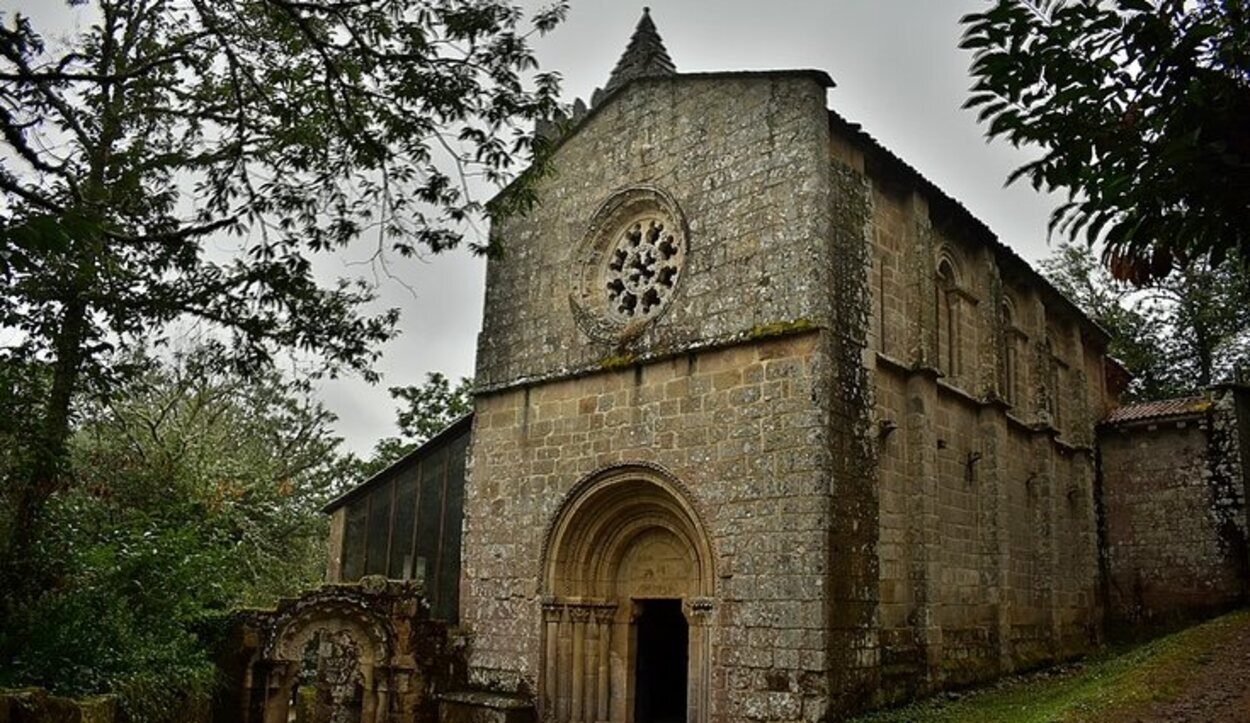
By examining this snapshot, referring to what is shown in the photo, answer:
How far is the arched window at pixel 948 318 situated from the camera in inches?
557

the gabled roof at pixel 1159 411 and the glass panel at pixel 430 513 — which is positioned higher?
the gabled roof at pixel 1159 411

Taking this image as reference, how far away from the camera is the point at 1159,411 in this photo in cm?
1992

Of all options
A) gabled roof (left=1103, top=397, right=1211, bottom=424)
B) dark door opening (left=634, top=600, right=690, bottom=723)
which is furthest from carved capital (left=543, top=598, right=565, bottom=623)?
gabled roof (left=1103, top=397, right=1211, bottom=424)

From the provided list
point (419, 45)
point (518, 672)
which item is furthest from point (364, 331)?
point (518, 672)

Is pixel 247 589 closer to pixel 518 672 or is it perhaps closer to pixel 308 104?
pixel 518 672

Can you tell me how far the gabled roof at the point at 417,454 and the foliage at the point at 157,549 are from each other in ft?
6.44

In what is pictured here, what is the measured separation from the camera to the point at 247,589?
738 inches

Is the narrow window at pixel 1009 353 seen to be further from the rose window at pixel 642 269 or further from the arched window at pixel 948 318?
the rose window at pixel 642 269

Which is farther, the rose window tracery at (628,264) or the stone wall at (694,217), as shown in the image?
the rose window tracery at (628,264)

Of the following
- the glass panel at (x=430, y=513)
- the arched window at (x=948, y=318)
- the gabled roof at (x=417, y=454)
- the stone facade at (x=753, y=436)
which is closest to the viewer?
the stone facade at (x=753, y=436)

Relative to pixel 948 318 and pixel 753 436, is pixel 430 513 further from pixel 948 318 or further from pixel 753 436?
pixel 948 318

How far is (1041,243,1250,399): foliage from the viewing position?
28.5m

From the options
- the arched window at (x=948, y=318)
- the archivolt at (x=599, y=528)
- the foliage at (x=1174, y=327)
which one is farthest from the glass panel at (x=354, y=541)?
the foliage at (x=1174, y=327)

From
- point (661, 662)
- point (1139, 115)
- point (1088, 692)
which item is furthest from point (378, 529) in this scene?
point (1139, 115)
